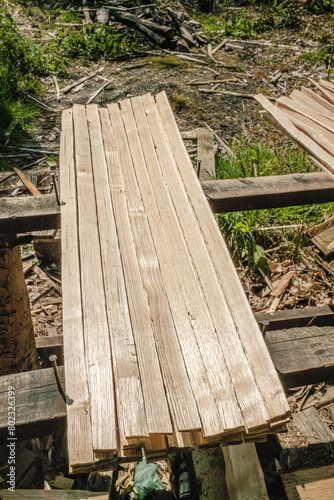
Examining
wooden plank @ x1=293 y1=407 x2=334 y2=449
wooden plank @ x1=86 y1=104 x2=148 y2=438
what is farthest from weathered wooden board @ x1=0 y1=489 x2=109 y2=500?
wooden plank @ x1=293 y1=407 x2=334 y2=449

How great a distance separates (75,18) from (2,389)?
9.46 m

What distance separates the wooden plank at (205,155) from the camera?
4180mm

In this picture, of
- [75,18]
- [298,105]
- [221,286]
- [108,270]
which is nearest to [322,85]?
[298,105]

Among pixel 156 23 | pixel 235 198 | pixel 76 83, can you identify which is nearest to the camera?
pixel 235 198

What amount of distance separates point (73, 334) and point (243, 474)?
1.13 m

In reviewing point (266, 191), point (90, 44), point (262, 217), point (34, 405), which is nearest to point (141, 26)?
point (90, 44)

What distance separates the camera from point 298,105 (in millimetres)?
2945

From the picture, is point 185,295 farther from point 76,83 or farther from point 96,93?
point 76,83

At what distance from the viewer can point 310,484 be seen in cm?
218

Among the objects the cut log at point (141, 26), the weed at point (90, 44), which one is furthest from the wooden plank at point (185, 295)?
the cut log at point (141, 26)

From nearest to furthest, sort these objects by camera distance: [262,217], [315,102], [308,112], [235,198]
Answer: [235,198]
[308,112]
[315,102]
[262,217]

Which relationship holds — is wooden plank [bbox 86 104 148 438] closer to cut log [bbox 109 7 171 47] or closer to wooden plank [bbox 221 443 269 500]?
wooden plank [bbox 221 443 269 500]

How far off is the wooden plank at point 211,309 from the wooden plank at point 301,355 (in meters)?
0.30

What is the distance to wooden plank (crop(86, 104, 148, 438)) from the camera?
1.45 meters
